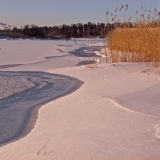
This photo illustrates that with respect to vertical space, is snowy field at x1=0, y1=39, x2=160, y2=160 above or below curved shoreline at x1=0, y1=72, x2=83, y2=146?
above

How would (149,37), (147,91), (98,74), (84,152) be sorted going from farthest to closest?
(149,37) → (98,74) → (147,91) → (84,152)

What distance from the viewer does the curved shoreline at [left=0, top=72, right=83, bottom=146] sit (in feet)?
7.85

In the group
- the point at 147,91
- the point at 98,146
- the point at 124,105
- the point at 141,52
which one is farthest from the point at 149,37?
the point at 98,146

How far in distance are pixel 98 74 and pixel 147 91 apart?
67.0 inches

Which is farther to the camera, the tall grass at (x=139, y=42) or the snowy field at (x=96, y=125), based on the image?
the tall grass at (x=139, y=42)

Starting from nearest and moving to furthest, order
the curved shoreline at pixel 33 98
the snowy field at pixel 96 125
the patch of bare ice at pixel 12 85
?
the snowy field at pixel 96 125, the curved shoreline at pixel 33 98, the patch of bare ice at pixel 12 85

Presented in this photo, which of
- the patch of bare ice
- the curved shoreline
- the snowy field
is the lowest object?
the curved shoreline

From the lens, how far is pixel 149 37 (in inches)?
211

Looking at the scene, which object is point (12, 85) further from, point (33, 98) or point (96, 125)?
point (96, 125)

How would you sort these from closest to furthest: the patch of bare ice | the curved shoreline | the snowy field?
1. the snowy field
2. the curved shoreline
3. the patch of bare ice

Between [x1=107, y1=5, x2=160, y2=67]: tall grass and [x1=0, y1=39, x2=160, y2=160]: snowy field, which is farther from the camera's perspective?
[x1=107, y1=5, x2=160, y2=67]: tall grass

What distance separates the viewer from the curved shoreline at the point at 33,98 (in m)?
2.39

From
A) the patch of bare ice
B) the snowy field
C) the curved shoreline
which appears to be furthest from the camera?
the patch of bare ice

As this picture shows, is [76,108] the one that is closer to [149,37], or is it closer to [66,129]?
[66,129]
